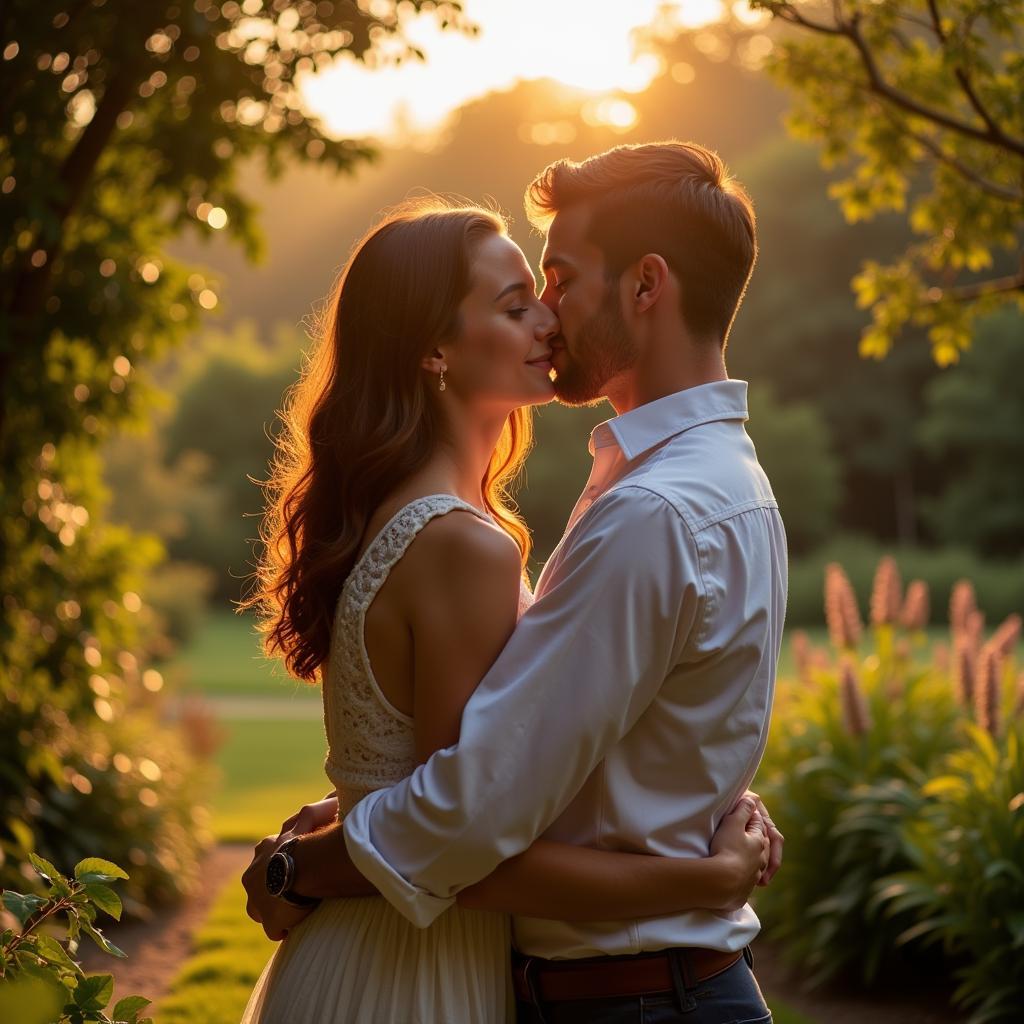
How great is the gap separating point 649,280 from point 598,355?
186mm

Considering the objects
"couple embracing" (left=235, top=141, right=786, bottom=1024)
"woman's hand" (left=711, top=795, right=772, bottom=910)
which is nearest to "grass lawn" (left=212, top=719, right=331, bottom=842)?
"couple embracing" (left=235, top=141, right=786, bottom=1024)

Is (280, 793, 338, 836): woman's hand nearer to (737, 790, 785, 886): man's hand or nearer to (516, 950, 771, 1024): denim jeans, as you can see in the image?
(516, 950, 771, 1024): denim jeans

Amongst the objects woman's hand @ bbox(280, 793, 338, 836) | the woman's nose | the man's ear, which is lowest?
woman's hand @ bbox(280, 793, 338, 836)

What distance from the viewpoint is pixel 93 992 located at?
207cm

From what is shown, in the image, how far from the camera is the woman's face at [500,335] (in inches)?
101

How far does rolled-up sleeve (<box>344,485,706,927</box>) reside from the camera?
6.66 feet

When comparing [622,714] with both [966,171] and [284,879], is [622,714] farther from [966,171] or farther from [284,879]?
[966,171]

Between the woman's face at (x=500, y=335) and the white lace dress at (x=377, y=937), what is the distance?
0.33 m

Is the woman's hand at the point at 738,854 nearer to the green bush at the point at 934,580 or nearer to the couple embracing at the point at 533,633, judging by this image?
the couple embracing at the point at 533,633

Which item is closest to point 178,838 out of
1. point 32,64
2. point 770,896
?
point 770,896

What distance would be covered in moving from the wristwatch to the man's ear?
1.17m

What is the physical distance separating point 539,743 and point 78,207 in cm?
526

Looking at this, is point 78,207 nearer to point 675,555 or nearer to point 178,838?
point 178,838

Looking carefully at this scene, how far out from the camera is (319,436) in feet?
8.46
